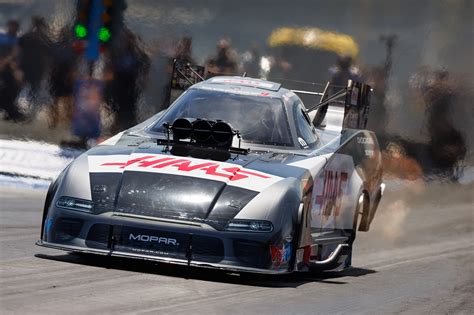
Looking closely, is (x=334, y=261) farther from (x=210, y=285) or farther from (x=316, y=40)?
(x=316, y=40)

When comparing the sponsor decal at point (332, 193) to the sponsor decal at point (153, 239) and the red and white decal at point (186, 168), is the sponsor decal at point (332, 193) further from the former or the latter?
the sponsor decal at point (153, 239)

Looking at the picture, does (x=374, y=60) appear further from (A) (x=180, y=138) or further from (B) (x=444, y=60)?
(A) (x=180, y=138)

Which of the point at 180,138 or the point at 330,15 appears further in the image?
the point at 330,15

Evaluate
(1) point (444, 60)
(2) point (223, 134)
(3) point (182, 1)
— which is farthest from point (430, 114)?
(2) point (223, 134)

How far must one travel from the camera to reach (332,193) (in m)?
9.38

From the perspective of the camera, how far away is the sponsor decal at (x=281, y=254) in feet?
26.0

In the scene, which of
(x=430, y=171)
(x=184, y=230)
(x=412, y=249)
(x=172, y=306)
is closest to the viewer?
(x=172, y=306)

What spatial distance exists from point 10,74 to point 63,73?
712 mm

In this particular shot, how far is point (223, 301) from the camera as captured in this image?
23.3 ft

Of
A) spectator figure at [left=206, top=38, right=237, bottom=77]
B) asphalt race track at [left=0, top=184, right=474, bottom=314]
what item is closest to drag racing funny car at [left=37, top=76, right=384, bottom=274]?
asphalt race track at [left=0, top=184, right=474, bottom=314]

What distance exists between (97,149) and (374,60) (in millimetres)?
9546

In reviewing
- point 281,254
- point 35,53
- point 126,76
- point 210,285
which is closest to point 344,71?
point 126,76

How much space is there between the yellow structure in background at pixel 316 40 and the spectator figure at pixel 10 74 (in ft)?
12.2

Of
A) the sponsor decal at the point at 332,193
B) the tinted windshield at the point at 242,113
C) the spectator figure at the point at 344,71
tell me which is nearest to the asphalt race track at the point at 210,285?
the sponsor decal at the point at 332,193
